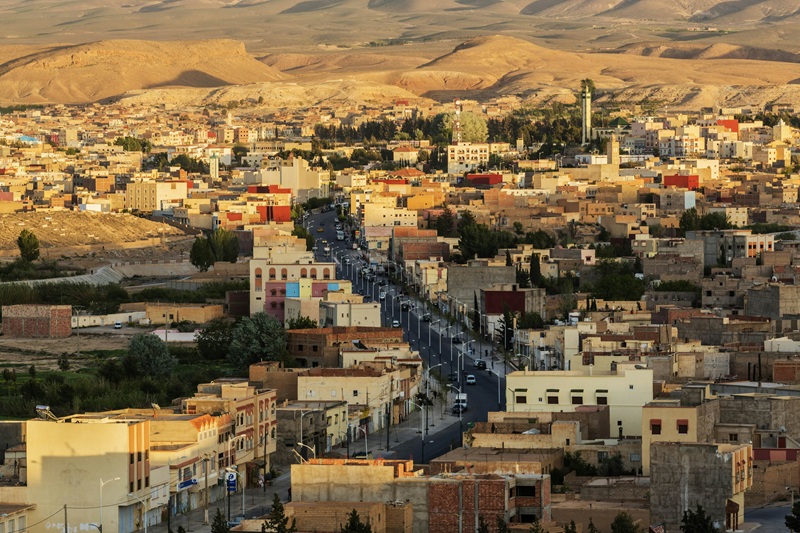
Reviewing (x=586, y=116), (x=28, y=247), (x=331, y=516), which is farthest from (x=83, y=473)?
(x=586, y=116)

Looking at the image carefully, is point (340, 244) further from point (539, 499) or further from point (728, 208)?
point (539, 499)

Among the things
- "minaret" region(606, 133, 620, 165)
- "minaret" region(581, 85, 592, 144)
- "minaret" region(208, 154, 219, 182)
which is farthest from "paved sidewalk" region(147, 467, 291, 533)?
"minaret" region(581, 85, 592, 144)

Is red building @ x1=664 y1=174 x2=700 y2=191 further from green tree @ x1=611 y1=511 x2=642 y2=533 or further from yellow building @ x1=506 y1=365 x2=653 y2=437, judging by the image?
green tree @ x1=611 y1=511 x2=642 y2=533

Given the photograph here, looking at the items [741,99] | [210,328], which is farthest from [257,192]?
[741,99]

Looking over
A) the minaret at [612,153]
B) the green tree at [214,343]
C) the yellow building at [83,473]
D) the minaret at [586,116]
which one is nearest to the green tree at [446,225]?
the minaret at [612,153]

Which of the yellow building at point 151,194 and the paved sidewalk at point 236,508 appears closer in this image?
the paved sidewalk at point 236,508

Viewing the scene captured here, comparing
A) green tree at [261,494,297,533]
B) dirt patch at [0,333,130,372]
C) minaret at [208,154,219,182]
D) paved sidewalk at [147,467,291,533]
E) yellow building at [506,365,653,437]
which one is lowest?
minaret at [208,154,219,182]

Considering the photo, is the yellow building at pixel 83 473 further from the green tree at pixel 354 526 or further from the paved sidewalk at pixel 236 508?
the green tree at pixel 354 526
